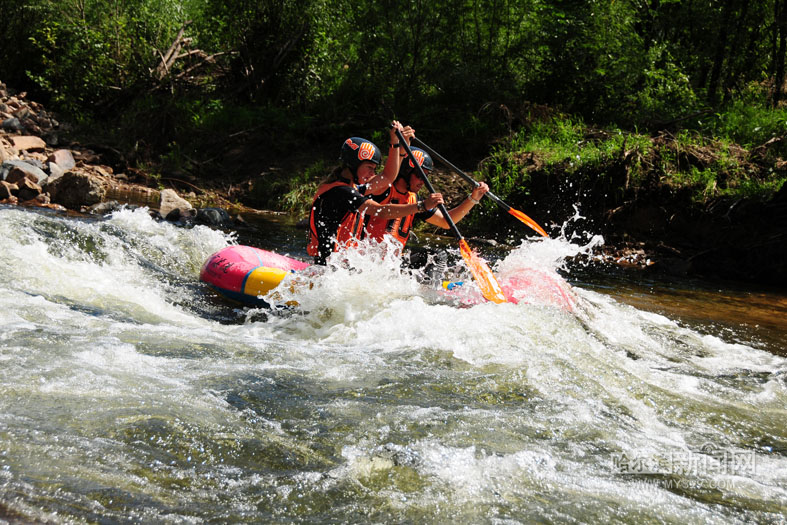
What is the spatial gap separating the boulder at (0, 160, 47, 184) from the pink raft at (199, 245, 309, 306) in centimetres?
505

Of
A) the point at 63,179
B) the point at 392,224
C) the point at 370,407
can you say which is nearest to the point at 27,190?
the point at 63,179

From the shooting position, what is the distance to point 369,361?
3873mm

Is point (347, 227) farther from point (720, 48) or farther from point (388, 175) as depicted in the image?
point (720, 48)

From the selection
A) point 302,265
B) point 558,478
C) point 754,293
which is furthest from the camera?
point 754,293

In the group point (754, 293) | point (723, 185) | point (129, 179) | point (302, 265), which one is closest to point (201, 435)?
point (302, 265)

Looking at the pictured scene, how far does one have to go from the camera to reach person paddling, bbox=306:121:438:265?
5.20m

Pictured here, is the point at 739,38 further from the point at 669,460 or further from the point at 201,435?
the point at 201,435

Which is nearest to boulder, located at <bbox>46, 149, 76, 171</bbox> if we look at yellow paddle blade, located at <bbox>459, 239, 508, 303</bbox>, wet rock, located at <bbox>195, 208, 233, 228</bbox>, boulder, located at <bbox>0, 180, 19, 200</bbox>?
boulder, located at <bbox>0, 180, 19, 200</bbox>

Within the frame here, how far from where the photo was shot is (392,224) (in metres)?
5.64

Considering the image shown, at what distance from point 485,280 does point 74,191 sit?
22.2 feet

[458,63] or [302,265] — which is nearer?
[302,265]

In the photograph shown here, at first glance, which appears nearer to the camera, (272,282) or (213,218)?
(272,282)

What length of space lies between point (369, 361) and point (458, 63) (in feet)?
31.7

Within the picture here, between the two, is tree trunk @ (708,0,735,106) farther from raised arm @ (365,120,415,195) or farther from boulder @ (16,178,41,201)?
boulder @ (16,178,41,201)
